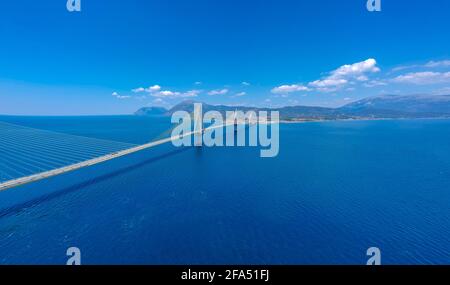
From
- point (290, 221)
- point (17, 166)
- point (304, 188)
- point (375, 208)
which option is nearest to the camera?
point (290, 221)

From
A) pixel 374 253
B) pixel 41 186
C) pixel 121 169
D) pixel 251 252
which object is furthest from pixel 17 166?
pixel 374 253

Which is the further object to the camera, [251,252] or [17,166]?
[17,166]

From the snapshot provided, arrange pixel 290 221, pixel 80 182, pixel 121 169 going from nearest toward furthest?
pixel 290 221 < pixel 80 182 < pixel 121 169

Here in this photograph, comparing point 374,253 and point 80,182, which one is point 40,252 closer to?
point 80,182

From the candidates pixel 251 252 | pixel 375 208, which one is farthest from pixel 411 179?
pixel 251 252
